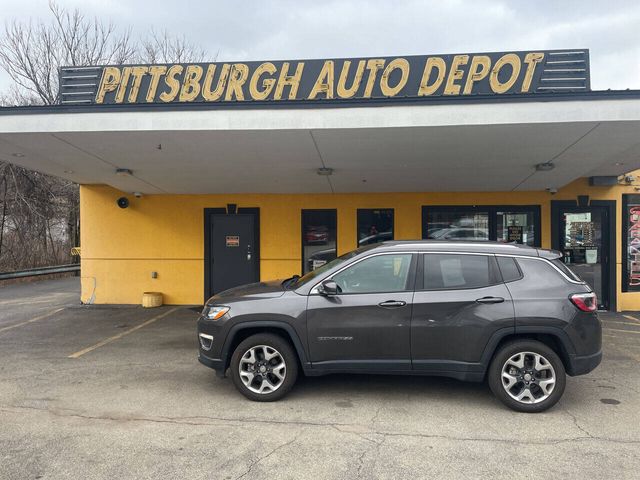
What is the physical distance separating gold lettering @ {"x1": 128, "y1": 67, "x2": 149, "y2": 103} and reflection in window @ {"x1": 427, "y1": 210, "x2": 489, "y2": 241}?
21.6 feet

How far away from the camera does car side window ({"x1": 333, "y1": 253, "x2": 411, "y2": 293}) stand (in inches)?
178

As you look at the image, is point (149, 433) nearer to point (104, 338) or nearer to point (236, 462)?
point (236, 462)

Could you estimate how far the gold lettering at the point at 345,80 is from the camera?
691cm

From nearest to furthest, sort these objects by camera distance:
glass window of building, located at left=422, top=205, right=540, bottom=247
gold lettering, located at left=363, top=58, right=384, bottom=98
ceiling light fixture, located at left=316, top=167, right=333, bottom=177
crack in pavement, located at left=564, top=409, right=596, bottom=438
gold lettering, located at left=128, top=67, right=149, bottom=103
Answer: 1. crack in pavement, located at left=564, top=409, right=596, bottom=438
2. gold lettering, located at left=363, top=58, right=384, bottom=98
3. gold lettering, located at left=128, top=67, right=149, bottom=103
4. ceiling light fixture, located at left=316, top=167, right=333, bottom=177
5. glass window of building, located at left=422, top=205, right=540, bottom=247

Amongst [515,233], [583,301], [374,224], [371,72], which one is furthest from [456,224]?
[583,301]

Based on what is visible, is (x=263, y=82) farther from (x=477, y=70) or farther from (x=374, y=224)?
(x=374, y=224)

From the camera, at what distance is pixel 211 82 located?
7.30m

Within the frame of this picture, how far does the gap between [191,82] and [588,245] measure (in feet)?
29.9

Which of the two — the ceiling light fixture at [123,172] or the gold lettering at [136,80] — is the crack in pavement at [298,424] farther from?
the gold lettering at [136,80]

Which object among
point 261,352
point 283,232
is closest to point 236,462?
point 261,352

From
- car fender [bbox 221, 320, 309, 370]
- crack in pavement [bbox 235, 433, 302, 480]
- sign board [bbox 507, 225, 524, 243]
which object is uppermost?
sign board [bbox 507, 225, 524, 243]

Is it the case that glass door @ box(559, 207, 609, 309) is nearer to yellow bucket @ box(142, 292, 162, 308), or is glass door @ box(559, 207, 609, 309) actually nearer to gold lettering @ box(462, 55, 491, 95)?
gold lettering @ box(462, 55, 491, 95)

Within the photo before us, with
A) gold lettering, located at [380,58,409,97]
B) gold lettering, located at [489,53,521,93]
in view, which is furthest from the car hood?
gold lettering, located at [489,53,521,93]

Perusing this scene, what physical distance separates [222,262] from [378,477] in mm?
7852
